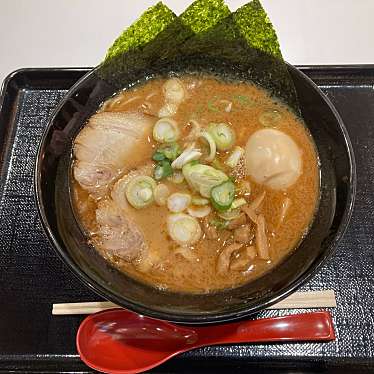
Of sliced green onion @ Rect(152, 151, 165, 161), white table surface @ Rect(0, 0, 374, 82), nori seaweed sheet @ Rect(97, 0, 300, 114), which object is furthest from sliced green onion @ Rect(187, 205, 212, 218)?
white table surface @ Rect(0, 0, 374, 82)

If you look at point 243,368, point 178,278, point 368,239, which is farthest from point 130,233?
point 368,239

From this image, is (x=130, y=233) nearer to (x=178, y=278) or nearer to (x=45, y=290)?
(x=178, y=278)

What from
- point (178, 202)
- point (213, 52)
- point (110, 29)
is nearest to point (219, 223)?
point (178, 202)

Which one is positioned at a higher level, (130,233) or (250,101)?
(250,101)

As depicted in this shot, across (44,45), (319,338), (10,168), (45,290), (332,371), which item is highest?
(44,45)

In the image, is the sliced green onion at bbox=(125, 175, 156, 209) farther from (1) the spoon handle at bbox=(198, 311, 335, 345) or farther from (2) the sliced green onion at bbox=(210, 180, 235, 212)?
(1) the spoon handle at bbox=(198, 311, 335, 345)

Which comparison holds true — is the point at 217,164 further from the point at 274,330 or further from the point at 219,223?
the point at 274,330
